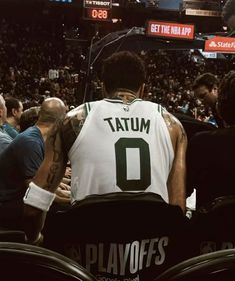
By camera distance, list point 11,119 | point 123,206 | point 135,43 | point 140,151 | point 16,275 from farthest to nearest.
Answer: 1. point 135,43
2. point 11,119
3. point 140,151
4. point 123,206
5. point 16,275

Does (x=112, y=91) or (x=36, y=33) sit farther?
(x=36, y=33)

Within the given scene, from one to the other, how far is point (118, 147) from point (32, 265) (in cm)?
93

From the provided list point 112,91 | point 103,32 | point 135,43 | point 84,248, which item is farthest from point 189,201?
point 103,32

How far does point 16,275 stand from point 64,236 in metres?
0.51

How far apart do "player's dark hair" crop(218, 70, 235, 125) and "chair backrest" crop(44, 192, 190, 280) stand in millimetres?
826

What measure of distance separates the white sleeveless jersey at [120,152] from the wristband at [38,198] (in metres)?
0.11

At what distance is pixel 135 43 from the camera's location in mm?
10352

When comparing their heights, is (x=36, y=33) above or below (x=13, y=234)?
below

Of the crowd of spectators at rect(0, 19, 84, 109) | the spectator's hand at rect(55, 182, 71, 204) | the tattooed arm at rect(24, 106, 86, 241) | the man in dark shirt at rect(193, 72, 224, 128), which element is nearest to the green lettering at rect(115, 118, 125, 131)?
the tattooed arm at rect(24, 106, 86, 241)

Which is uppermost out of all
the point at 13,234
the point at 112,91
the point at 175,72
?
the point at 112,91

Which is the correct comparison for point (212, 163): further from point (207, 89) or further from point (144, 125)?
point (207, 89)

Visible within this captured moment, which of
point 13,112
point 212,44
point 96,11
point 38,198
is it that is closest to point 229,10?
point 38,198

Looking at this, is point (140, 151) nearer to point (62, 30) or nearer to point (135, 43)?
point (135, 43)

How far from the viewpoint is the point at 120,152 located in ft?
6.19
